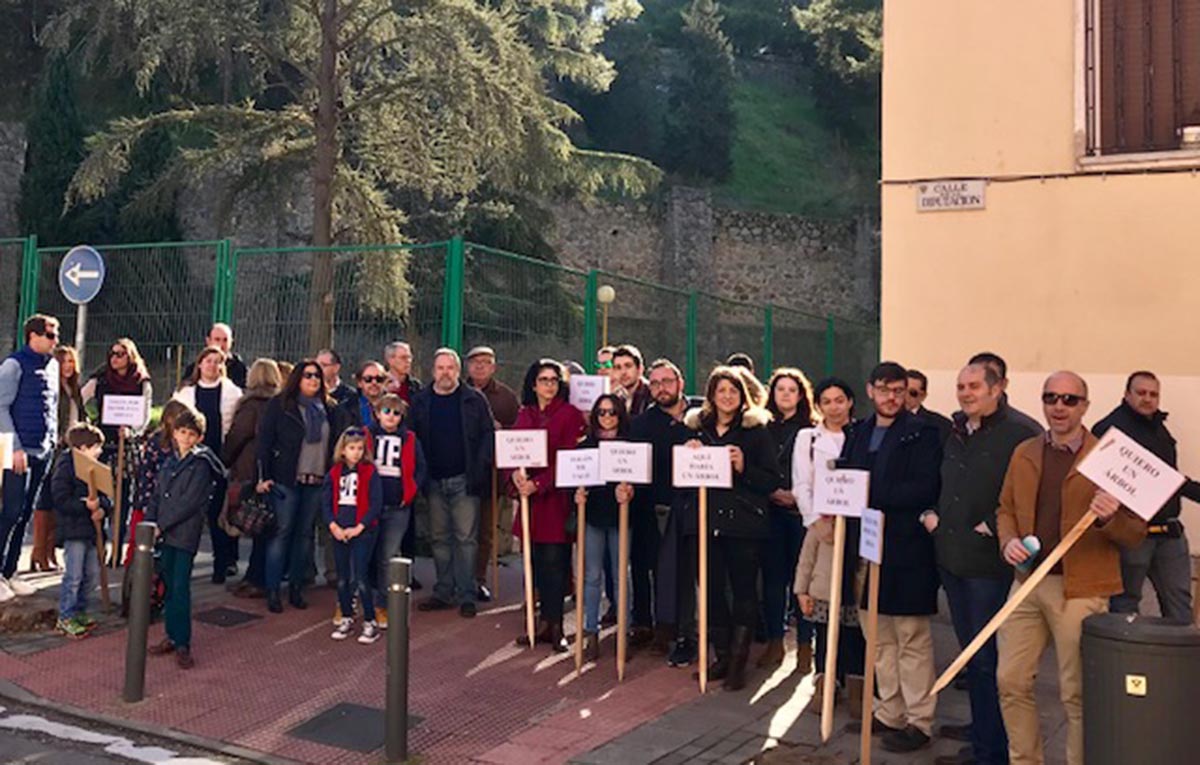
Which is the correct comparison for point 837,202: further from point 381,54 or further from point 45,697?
point 45,697

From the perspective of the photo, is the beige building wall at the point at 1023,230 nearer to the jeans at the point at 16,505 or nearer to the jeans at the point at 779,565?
the jeans at the point at 779,565

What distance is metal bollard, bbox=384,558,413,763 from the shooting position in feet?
18.2

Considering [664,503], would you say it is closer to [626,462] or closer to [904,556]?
[626,462]

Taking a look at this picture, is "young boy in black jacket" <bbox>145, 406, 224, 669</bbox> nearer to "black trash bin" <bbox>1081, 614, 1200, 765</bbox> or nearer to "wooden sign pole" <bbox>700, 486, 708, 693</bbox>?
"wooden sign pole" <bbox>700, 486, 708, 693</bbox>

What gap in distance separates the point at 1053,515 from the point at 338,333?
8.22 m

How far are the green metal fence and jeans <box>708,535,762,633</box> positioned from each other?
4.29 meters


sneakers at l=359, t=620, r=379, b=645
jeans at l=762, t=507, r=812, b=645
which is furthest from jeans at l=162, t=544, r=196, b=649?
jeans at l=762, t=507, r=812, b=645

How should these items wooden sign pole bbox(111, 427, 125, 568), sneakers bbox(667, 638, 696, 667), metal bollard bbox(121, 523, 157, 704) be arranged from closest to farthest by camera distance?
metal bollard bbox(121, 523, 157, 704), sneakers bbox(667, 638, 696, 667), wooden sign pole bbox(111, 427, 125, 568)

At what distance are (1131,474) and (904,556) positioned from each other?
1422 millimetres

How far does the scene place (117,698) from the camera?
6.61 meters

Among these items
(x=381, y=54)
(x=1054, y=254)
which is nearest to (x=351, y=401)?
(x=1054, y=254)

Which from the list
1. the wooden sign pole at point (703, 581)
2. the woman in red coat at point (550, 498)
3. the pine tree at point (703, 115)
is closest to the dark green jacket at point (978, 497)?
the wooden sign pole at point (703, 581)

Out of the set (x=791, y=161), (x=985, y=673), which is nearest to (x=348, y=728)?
(x=985, y=673)

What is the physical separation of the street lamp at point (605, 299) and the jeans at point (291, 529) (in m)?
4.84
